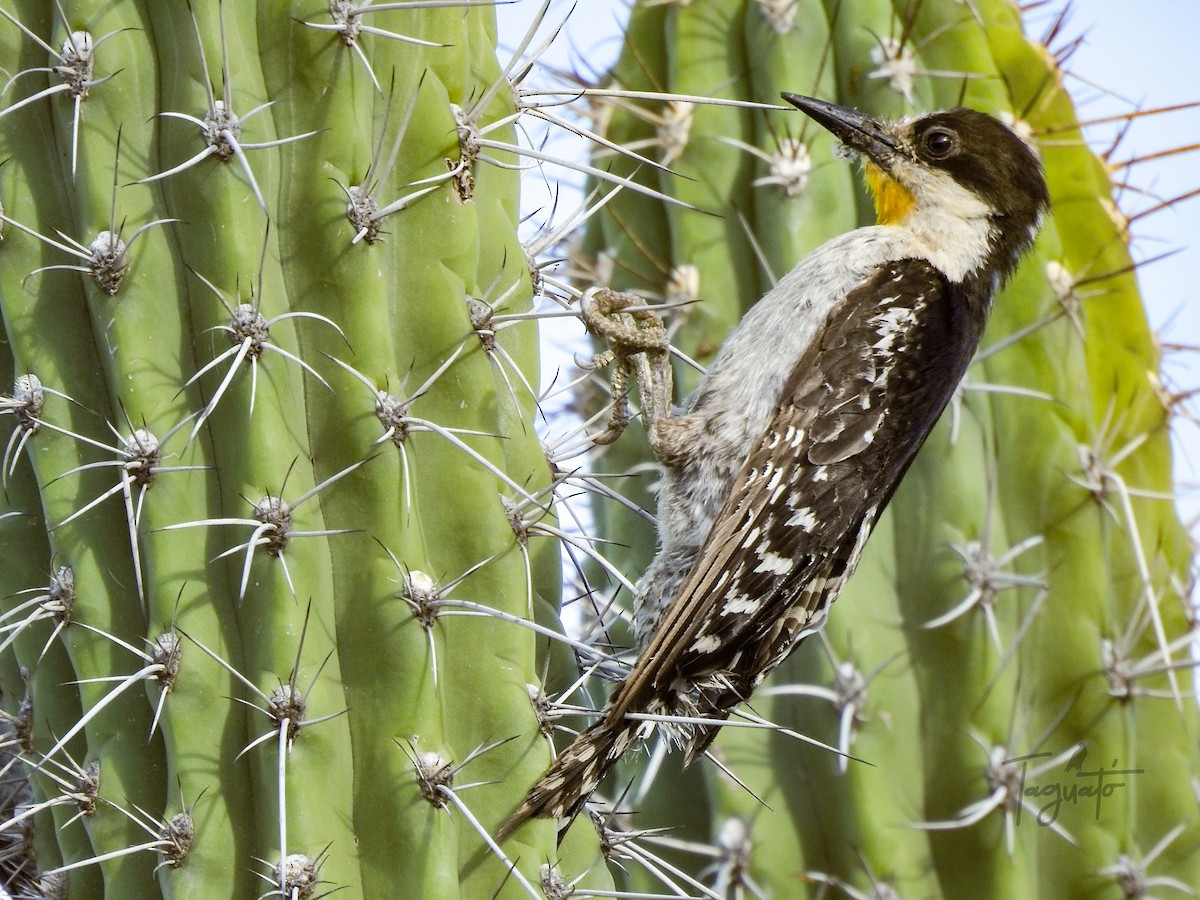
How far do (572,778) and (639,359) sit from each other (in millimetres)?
1107

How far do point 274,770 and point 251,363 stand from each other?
0.54 meters

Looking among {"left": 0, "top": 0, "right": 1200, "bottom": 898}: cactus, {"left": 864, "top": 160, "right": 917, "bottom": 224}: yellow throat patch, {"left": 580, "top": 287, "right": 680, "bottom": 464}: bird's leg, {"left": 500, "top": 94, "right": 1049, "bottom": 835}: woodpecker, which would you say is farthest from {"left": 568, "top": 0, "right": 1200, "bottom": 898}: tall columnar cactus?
{"left": 0, "top": 0, "right": 1200, "bottom": 898}: cactus

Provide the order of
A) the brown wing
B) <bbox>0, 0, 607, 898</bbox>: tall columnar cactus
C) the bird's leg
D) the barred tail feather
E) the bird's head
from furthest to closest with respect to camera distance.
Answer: the bird's head, the bird's leg, the brown wing, the barred tail feather, <bbox>0, 0, 607, 898</bbox>: tall columnar cactus

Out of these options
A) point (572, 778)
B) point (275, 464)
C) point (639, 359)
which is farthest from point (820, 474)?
point (275, 464)

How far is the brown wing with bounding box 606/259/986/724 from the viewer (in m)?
2.36

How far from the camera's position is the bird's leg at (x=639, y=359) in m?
2.54

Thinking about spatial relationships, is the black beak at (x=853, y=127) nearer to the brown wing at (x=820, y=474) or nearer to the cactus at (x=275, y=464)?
the brown wing at (x=820, y=474)

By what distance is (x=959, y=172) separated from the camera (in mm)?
2957

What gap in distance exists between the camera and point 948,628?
286 centimetres

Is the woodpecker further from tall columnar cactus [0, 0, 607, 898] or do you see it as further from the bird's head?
tall columnar cactus [0, 0, 607, 898]

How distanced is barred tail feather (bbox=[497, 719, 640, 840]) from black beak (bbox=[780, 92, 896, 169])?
4.76ft

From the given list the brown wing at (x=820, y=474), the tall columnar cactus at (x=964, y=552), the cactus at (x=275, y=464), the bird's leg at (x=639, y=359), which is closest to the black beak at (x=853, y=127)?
the tall columnar cactus at (x=964, y=552)

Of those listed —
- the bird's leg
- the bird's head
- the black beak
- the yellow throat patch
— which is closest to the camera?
the bird's leg

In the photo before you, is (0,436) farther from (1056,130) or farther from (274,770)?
(1056,130)
